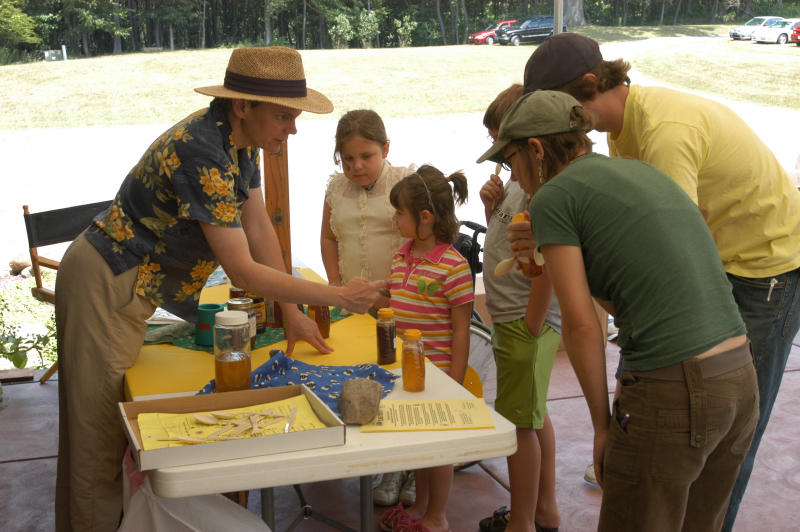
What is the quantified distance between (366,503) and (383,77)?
21.1 feet

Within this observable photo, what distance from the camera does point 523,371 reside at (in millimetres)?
2477

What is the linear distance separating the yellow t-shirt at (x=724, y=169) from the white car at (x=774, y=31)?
5.73 meters

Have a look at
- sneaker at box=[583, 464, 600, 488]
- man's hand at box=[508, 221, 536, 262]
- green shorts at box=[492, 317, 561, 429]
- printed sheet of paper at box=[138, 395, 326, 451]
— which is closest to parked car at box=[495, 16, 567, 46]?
sneaker at box=[583, 464, 600, 488]

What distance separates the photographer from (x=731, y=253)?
6.79 ft

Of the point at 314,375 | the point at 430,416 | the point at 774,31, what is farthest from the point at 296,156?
the point at 430,416

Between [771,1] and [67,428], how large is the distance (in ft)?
22.1

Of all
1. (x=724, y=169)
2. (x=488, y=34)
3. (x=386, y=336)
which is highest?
(x=488, y=34)

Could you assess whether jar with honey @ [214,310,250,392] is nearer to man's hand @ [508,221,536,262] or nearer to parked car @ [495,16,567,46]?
man's hand @ [508,221,536,262]

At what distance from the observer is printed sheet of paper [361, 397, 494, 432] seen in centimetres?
166

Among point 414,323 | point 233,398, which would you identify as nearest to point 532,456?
point 414,323

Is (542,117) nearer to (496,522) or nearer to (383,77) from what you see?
(496,522)

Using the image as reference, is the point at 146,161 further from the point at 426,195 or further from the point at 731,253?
the point at 731,253

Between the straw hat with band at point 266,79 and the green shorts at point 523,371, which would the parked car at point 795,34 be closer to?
the green shorts at point 523,371

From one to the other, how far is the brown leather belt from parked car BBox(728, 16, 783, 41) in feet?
20.8
